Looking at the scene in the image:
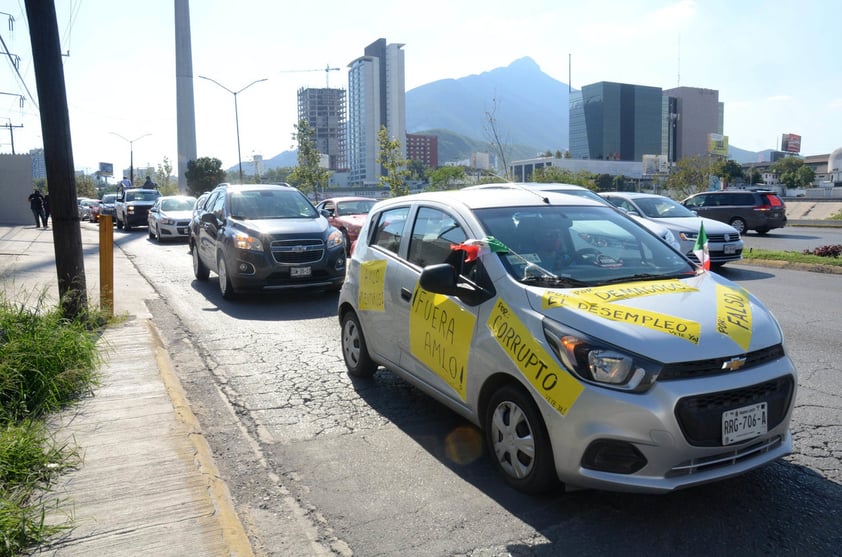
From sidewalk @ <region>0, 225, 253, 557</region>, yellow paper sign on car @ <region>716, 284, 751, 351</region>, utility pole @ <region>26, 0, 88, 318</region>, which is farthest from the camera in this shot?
utility pole @ <region>26, 0, 88, 318</region>

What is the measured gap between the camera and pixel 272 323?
9.20 meters

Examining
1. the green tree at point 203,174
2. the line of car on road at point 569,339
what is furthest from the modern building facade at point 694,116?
the line of car on road at point 569,339

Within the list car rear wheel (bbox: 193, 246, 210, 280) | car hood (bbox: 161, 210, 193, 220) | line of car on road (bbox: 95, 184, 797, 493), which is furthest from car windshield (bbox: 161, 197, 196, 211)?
line of car on road (bbox: 95, 184, 797, 493)

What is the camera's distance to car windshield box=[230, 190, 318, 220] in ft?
37.2

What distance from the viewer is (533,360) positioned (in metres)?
3.68

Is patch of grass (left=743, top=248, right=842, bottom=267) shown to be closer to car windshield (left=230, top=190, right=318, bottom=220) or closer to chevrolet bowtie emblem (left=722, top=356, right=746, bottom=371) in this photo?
car windshield (left=230, top=190, right=318, bottom=220)

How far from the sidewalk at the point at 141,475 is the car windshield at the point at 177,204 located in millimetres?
17546

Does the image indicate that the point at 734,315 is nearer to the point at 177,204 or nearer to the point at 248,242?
the point at 248,242

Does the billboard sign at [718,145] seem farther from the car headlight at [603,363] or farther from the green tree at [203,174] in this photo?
the car headlight at [603,363]

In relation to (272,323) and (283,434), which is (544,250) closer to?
(283,434)

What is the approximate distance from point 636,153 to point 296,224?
181 meters

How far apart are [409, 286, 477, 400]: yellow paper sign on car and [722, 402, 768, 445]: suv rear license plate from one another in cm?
153

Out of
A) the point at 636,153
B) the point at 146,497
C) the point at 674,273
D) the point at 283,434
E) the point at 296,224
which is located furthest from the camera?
the point at 636,153

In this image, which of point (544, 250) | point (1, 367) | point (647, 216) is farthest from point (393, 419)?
point (647, 216)
